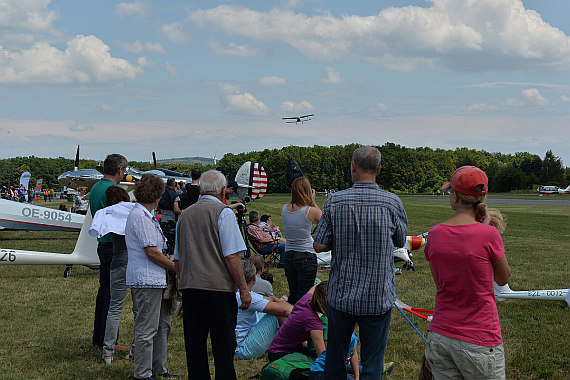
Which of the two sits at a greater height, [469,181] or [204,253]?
[469,181]

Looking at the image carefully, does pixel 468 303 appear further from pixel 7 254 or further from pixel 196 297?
pixel 7 254

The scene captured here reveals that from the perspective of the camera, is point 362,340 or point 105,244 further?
point 105,244

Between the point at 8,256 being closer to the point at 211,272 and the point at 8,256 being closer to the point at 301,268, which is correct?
the point at 301,268

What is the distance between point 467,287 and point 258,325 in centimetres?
301

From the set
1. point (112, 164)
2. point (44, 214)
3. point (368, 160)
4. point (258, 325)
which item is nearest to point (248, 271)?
point (258, 325)

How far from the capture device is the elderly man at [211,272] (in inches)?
142

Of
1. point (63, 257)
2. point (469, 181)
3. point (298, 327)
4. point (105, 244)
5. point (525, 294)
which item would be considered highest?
point (469, 181)

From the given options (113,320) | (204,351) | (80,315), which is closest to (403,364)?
(204,351)

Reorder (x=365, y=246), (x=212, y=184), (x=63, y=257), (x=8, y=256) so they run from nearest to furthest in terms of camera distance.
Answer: (x=365, y=246) < (x=212, y=184) < (x=8, y=256) < (x=63, y=257)

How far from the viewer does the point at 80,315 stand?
6961 mm

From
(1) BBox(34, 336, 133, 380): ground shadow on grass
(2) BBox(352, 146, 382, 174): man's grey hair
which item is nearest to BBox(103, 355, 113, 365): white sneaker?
(1) BBox(34, 336, 133, 380): ground shadow on grass

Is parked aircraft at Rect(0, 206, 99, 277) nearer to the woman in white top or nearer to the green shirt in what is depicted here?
the green shirt

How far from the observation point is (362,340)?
3205 millimetres

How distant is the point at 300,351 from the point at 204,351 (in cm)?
105
